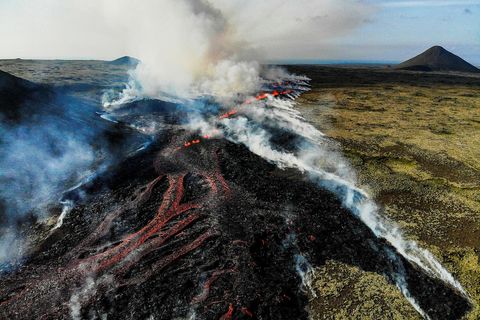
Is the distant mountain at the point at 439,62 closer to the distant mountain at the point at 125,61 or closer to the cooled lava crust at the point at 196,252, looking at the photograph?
the distant mountain at the point at 125,61

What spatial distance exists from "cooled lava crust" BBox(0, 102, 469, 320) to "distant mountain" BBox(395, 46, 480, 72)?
139 m

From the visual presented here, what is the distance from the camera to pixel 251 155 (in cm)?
2545

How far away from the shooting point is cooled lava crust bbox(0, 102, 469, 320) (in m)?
13.0

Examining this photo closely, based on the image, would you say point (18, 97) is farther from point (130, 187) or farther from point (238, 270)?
point (238, 270)

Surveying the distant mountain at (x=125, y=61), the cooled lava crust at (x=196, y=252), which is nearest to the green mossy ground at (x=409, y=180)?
the cooled lava crust at (x=196, y=252)

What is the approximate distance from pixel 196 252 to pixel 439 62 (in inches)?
6590

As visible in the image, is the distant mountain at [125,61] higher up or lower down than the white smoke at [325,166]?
higher up

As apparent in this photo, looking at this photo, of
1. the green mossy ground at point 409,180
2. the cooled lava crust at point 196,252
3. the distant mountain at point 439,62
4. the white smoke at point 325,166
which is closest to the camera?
the cooled lava crust at point 196,252

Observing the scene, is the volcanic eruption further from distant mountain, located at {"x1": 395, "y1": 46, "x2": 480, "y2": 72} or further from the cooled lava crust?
distant mountain, located at {"x1": 395, "y1": 46, "x2": 480, "y2": 72}

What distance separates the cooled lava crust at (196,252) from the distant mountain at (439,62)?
139 meters

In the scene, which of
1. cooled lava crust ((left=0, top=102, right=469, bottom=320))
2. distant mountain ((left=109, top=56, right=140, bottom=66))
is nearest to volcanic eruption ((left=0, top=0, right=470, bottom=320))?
cooled lava crust ((left=0, top=102, right=469, bottom=320))

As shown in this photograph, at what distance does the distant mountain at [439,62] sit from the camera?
478 feet

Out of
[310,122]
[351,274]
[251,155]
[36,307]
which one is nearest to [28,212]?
[36,307]

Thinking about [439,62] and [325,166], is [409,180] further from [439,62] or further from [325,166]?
[439,62]
